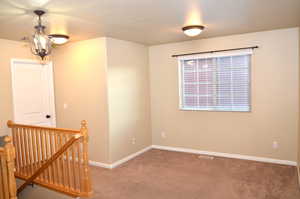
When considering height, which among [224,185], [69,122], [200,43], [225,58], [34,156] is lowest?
[224,185]

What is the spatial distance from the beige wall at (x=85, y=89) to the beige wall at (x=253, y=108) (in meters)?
1.56

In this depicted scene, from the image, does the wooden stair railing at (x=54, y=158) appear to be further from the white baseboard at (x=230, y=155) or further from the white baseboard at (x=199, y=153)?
the white baseboard at (x=230, y=155)

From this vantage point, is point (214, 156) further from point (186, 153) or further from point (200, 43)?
point (200, 43)

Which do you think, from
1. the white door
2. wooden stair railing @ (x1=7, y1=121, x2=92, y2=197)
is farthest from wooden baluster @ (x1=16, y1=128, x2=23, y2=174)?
the white door

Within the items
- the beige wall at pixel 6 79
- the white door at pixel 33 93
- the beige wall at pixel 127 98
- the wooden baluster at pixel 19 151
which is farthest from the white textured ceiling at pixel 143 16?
the wooden baluster at pixel 19 151

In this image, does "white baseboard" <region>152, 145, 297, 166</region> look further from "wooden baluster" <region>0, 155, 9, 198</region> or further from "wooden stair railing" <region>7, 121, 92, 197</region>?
"wooden baluster" <region>0, 155, 9, 198</region>

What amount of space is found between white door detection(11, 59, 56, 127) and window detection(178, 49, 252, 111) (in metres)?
2.89

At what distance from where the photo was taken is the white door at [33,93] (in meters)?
4.34

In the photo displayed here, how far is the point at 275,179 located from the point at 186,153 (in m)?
1.88

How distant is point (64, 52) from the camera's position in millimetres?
4734

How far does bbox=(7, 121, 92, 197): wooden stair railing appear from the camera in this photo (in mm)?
3027

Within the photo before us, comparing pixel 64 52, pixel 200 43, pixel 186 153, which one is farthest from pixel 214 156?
pixel 64 52

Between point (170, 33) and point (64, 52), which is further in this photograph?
point (64, 52)

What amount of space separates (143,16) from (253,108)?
9.04ft
